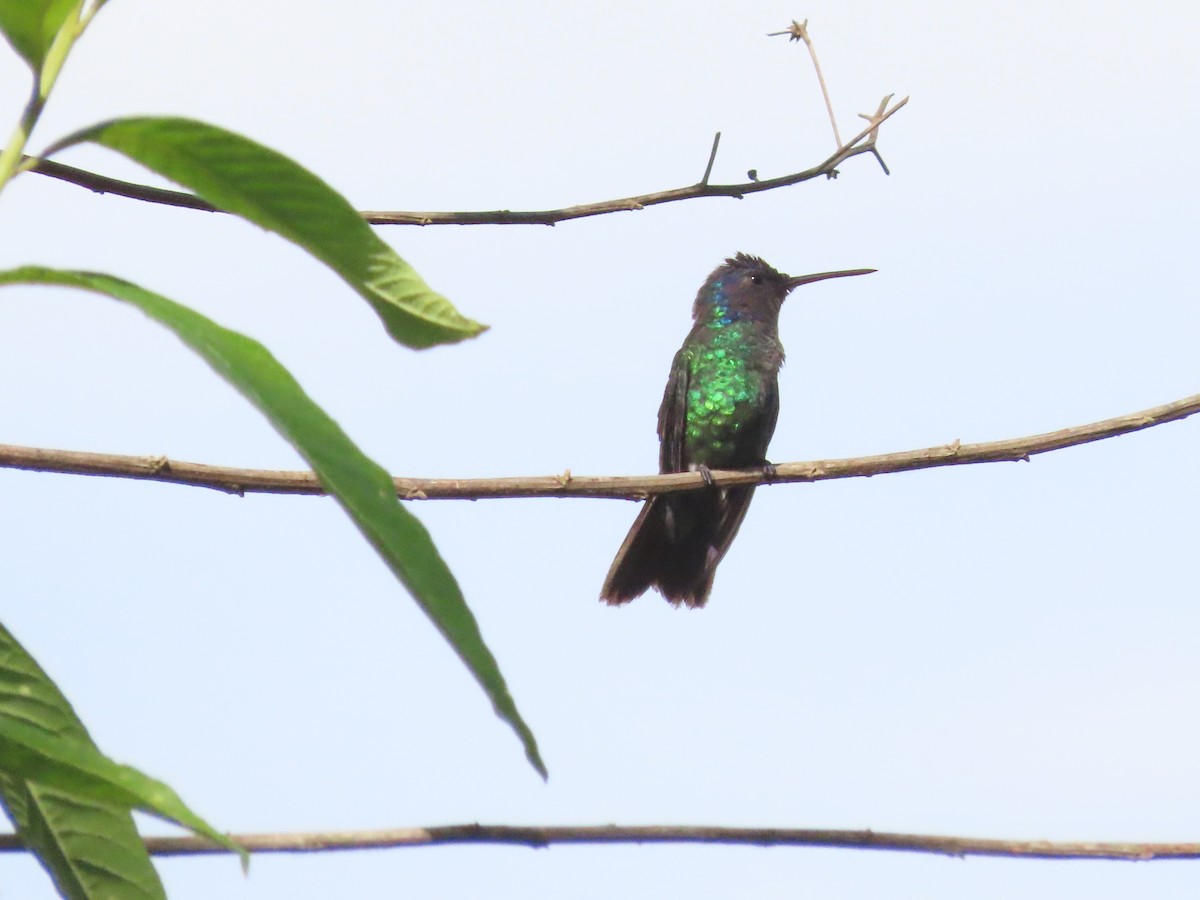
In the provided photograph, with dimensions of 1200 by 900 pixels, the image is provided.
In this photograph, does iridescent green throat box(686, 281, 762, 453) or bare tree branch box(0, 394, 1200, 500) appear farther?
iridescent green throat box(686, 281, 762, 453)

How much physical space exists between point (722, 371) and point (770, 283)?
41.4 inches

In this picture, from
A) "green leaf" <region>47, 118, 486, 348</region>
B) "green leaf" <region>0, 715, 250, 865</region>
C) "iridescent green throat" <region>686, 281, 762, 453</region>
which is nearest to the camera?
"green leaf" <region>0, 715, 250, 865</region>

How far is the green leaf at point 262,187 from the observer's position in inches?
41.0

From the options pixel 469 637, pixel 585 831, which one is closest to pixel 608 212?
pixel 585 831

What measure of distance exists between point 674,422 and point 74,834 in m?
7.08

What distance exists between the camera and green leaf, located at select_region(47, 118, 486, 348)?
1.04 meters

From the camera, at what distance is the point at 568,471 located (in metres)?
3.04

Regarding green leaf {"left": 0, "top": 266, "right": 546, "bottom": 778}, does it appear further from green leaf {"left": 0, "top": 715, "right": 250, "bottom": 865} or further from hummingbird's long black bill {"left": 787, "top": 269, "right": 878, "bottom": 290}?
hummingbird's long black bill {"left": 787, "top": 269, "right": 878, "bottom": 290}

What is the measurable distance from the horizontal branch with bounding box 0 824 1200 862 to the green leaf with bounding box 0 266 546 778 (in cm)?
32

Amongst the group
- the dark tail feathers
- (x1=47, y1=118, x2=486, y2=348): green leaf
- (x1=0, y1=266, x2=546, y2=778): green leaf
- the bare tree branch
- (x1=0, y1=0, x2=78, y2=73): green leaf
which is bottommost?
(x1=0, y1=266, x2=546, y2=778): green leaf

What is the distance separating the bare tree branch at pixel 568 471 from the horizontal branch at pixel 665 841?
27.3 inches

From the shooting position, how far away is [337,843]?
49.1 inches

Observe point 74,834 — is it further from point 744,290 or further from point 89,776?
point 744,290

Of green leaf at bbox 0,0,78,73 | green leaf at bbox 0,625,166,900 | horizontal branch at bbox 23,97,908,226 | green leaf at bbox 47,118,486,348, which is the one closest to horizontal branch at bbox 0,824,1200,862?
green leaf at bbox 0,625,166,900
